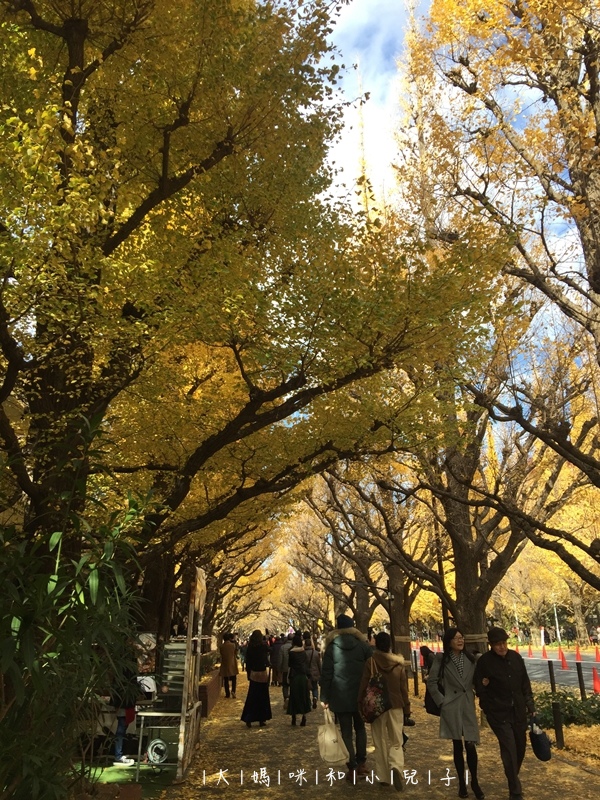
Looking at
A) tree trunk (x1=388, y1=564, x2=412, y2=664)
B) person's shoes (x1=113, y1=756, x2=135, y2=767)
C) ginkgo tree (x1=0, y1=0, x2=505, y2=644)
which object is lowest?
person's shoes (x1=113, y1=756, x2=135, y2=767)

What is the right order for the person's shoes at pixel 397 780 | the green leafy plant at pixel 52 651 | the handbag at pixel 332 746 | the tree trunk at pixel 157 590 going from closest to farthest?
the green leafy plant at pixel 52 651 → the person's shoes at pixel 397 780 → the handbag at pixel 332 746 → the tree trunk at pixel 157 590

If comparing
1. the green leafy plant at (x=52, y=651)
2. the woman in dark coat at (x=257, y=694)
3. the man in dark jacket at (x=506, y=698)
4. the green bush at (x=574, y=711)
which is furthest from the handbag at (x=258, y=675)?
the green leafy plant at (x=52, y=651)

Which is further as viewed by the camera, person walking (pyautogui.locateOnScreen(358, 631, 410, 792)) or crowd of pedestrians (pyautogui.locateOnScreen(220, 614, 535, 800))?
person walking (pyautogui.locateOnScreen(358, 631, 410, 792))

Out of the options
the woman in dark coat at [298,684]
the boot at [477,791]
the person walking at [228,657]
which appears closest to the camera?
the boot at [477,791]

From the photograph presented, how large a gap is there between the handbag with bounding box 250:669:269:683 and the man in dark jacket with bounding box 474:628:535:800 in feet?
21.4

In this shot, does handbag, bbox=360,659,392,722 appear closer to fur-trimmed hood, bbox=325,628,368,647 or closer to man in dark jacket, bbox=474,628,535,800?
fur-trimmed hood, bbox=325,628,368,647

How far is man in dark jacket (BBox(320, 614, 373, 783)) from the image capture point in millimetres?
6441

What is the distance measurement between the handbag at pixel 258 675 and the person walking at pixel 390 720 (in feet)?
17.6

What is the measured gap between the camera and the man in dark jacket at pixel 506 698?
5.37 m

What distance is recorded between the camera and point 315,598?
53312 mm

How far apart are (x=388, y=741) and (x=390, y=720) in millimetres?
225

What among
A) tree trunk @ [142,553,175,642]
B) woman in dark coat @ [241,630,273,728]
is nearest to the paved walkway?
woman in dark coat @ [241,630,273,728]

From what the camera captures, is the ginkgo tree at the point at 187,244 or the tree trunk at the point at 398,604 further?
the tree trunk at the point at 398,604

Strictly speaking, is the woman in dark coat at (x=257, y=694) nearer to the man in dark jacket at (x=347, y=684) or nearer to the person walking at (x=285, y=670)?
the person walking at (x=285, y=670)
